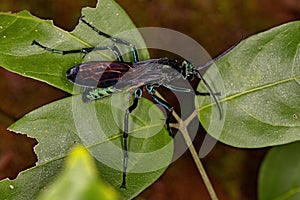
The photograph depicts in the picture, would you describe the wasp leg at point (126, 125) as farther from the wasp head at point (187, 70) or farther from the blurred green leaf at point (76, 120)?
the wasp head at point (187, 70)

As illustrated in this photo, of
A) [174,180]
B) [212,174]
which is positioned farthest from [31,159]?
[212,174]

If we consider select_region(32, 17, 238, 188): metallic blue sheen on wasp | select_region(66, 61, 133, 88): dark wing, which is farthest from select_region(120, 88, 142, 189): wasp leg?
select_region(66, 61, 133, 88): dark wing

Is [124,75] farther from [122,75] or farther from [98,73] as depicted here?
[98,73]

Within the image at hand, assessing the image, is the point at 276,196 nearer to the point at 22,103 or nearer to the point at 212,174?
the point at 212,174

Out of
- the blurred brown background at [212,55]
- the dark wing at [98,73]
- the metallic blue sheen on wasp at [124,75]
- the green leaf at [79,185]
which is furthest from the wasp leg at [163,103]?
the green leaf at [79,185]

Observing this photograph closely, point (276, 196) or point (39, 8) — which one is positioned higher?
point (39, 8)

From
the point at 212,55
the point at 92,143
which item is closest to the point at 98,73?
the point at 92,143
